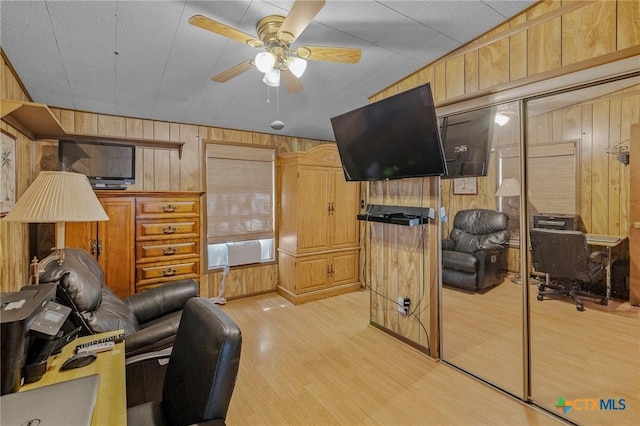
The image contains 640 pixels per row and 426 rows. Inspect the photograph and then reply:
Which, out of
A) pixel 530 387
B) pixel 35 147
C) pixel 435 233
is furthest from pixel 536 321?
pixel 35 147

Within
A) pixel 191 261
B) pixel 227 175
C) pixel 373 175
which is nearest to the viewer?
pixel 373 175

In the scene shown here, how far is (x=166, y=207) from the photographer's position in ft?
10.6

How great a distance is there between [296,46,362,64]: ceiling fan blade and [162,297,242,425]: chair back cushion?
4.87 ft

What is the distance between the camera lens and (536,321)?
6.71 feet

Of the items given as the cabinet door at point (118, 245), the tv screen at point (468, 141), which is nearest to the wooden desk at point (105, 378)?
the cabinet door at point (118, 245)

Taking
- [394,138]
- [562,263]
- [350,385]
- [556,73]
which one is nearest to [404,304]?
[350,385]

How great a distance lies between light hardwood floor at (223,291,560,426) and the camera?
188cm

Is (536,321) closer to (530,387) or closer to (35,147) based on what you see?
(530,387)

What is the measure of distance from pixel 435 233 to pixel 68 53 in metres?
3.03

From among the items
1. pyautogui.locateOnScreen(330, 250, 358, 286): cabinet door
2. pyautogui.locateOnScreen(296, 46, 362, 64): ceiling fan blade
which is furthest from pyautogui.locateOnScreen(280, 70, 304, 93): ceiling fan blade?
pyautogui.locateOnScreen(330, 250, 358, 286): cabinet door

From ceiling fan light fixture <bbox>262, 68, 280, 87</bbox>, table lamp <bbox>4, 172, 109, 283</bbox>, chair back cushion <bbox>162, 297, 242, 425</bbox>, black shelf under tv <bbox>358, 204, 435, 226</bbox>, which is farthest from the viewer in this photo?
black shelf under tv <bbox>358, 204, 435, 226</bbox>

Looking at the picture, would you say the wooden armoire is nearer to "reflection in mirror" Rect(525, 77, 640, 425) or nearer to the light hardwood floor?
the light hardwood floor

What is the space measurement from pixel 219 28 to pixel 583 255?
262 cm

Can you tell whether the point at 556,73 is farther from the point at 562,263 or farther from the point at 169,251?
the point at 169,251
